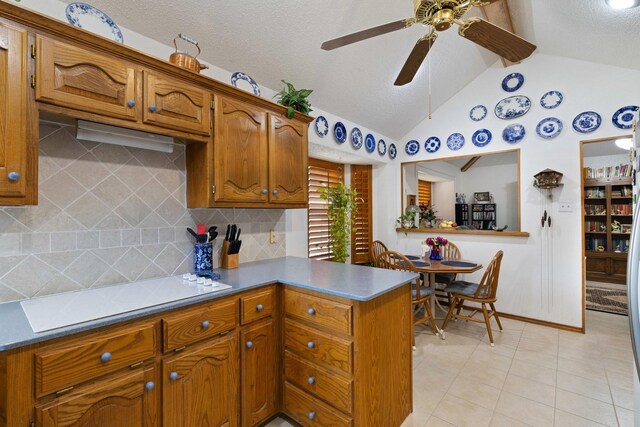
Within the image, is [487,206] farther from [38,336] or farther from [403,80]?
[38,336]

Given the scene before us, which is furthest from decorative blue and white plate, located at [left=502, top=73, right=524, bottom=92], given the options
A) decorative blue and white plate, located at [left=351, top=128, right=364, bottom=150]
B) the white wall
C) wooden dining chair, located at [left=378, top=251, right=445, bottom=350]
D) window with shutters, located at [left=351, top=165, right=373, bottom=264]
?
wooden dining chair, located at [left=378, top=251, right=445, bottom=350]

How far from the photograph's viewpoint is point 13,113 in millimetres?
1149

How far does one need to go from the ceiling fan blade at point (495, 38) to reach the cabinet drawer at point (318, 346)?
5.86 feet

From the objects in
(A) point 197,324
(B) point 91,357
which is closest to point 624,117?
(A) point 197,324

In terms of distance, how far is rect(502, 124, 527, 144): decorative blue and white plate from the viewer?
344 centimetres

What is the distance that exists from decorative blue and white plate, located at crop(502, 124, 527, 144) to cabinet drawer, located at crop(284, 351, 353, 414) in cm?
342

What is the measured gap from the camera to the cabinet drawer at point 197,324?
133 centimetres

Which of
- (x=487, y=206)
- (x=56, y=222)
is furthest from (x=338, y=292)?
(x=487, y=206)

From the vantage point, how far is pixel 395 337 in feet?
5.58

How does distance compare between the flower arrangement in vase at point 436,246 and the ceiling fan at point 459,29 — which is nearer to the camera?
the ceiling fan at point 459,29

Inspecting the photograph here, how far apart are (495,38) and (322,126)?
175 cm

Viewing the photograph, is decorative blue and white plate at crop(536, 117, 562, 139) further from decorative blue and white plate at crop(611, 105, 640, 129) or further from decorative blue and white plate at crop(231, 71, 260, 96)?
decorative blue and white plate at crop(231, 71, 260, 96)

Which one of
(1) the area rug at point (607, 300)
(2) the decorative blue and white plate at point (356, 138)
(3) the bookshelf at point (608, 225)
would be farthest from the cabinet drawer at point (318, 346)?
(3) the bookshelf at point (608, 225)

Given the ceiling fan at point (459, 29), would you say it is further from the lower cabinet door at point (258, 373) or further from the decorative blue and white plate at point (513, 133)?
the decorative blue and white plate at point (513, 133)
